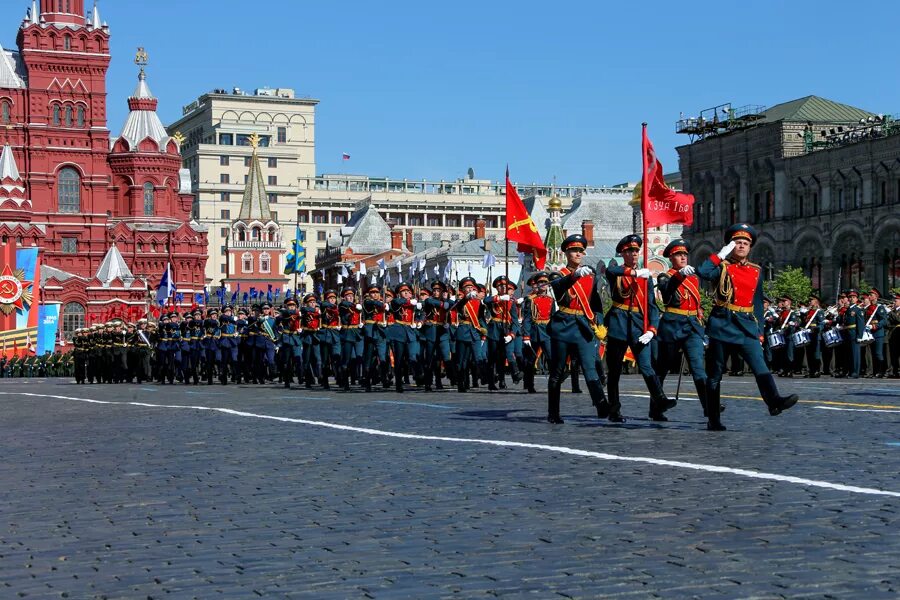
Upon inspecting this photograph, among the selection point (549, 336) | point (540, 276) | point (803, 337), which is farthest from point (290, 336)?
point (549, 336)

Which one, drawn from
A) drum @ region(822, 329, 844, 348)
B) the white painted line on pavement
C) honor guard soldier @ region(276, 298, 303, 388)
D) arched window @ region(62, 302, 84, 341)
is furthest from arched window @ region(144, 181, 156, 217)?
the white painted line on pavement

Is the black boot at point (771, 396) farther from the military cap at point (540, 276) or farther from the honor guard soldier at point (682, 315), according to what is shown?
the military cap at point (540, 276)

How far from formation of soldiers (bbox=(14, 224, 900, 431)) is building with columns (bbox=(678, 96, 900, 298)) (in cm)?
3230

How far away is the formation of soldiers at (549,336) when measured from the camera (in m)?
13.0

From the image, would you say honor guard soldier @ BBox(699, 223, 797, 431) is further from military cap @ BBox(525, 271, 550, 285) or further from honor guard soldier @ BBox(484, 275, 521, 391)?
honor guard soldier @ BBox(484, 275, 521, 391)

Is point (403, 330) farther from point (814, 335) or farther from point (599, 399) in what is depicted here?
point (814, 335)

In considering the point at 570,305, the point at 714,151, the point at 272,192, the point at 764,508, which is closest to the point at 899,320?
the point at 570,305

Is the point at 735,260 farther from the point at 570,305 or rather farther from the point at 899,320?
the point at 899,320

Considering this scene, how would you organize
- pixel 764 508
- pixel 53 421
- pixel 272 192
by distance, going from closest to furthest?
pixel 764 508, pixel 53 421, pixel 272 192

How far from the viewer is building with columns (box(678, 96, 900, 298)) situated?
6362 centimetres

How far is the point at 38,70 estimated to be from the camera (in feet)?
317

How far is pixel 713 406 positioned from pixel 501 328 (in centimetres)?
1062

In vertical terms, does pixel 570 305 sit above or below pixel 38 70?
below

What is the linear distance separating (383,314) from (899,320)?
36.4 feet
